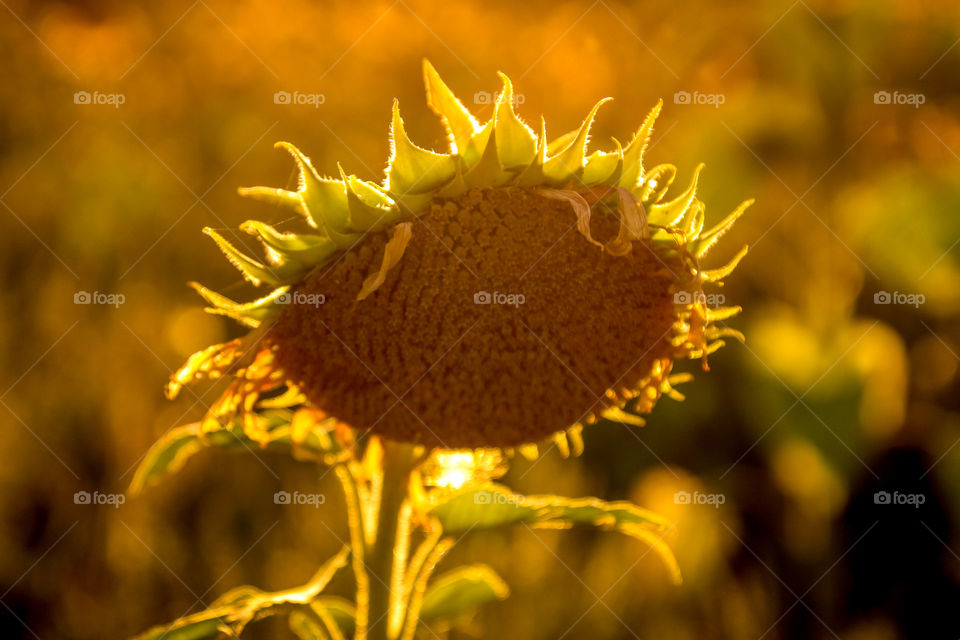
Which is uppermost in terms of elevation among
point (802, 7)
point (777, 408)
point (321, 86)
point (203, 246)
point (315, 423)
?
point (802, 7)

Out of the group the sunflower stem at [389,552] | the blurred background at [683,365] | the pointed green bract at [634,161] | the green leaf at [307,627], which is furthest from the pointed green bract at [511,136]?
the blurred background at [683,365]

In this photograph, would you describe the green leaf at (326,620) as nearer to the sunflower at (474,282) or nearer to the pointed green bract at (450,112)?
the sunflower at (474,282)

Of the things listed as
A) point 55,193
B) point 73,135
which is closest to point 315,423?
point 55,193

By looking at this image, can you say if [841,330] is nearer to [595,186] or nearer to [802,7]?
[802,7]

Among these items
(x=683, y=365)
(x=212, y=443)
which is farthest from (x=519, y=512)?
(x=683, y=365)

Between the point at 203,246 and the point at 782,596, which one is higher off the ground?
the point at 203,246

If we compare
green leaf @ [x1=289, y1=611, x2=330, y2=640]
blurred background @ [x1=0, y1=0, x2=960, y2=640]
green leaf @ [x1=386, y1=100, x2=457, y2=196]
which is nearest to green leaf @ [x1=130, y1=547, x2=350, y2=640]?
green leaf @ [x1=289, y1=611, x2=330, y2=640]
